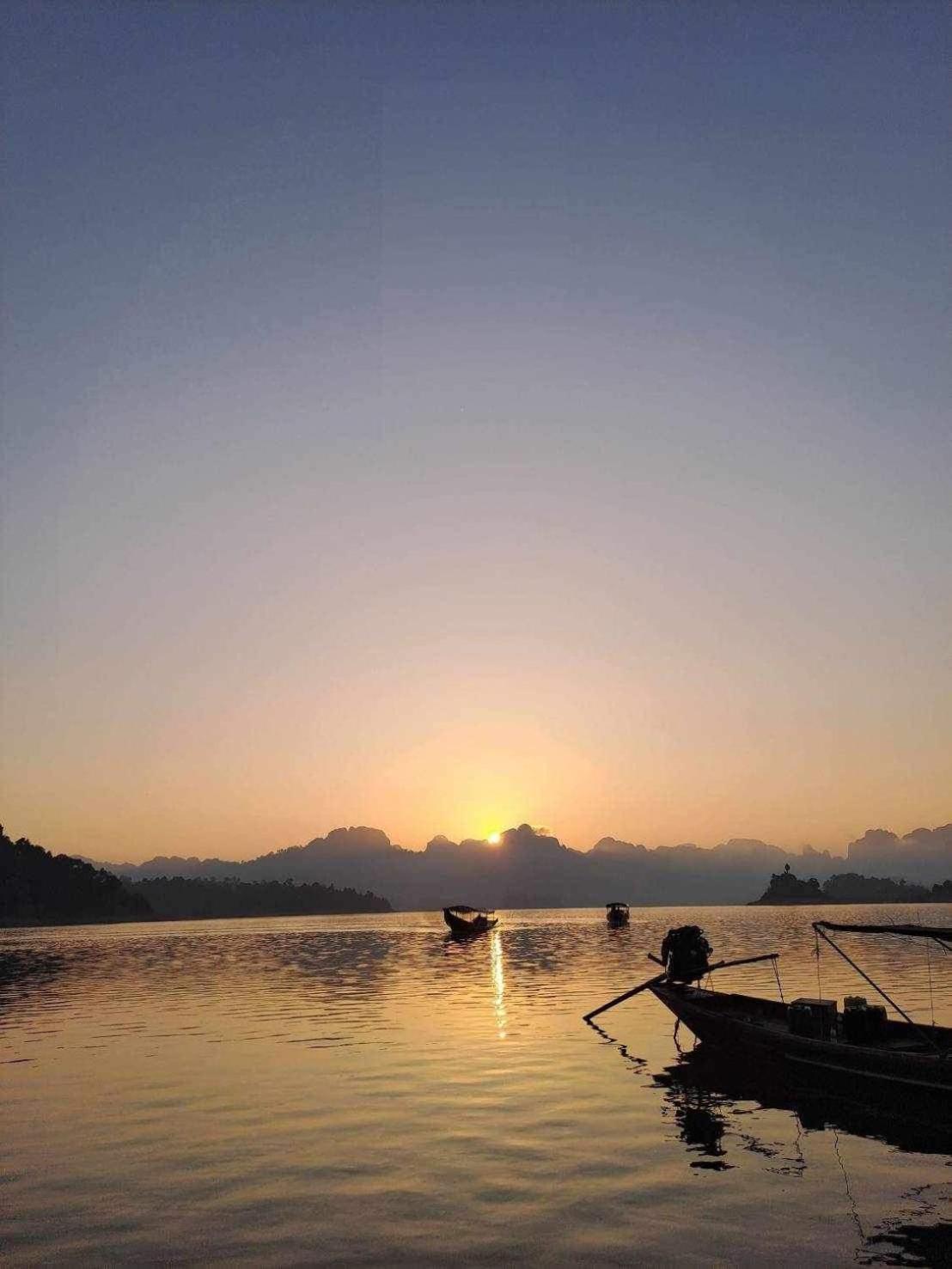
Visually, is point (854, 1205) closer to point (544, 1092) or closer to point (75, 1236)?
point (544, 1092)

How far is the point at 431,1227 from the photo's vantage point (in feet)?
56.9

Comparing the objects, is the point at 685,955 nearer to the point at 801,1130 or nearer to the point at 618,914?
the point at 801,1130

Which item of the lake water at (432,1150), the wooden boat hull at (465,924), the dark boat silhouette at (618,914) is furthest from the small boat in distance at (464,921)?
the lake water at (432,1150)

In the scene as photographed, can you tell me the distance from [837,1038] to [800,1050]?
1.77 meters

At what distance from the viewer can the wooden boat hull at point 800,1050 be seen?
2402cm

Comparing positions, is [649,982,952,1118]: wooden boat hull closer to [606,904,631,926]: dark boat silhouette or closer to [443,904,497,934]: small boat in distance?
[443,904,497,934]: small boat in distance

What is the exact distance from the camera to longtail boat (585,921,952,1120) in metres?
24.3

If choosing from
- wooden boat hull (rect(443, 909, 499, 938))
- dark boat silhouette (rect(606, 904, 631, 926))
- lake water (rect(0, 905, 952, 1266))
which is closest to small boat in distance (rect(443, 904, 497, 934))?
wooden boat hull (rect(443, 909, 499, 938))

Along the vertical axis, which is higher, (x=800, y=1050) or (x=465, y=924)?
(x=800, y=1050)

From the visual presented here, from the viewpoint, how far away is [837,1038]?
29.3m

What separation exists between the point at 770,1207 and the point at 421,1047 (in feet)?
72.2

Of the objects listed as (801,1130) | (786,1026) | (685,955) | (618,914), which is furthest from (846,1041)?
(618,914)

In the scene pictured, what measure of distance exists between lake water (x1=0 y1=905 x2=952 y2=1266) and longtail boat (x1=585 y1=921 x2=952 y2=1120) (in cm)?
111

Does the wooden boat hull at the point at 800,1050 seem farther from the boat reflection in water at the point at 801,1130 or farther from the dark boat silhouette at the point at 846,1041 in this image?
the boat reflection in water at the point at 801,1130
